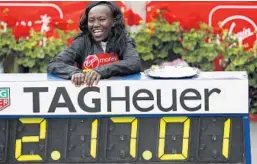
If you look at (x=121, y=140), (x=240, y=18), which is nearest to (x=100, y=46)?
(x=121, y=140)

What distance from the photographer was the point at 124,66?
4660 millimetres

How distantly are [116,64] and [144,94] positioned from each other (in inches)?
12.5

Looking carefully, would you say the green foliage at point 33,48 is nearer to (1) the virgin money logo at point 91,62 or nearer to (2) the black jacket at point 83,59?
(2) the black jacket at point 83,59

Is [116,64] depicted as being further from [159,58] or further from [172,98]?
[159,58]

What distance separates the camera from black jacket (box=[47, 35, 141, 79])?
15.0 feet

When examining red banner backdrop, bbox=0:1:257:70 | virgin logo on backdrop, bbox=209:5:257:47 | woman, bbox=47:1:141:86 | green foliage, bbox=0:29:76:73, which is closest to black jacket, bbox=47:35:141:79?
woman, bbox=47:1:141:86

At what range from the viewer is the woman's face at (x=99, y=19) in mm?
4879

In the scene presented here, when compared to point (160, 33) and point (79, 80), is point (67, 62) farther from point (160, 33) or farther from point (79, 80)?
point (160, 33)

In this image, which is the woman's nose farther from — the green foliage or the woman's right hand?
the green foliage

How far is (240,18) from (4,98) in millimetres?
4534

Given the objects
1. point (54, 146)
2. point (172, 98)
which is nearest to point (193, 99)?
point (172, 98)

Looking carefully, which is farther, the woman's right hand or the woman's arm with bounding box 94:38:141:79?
the woman's arm with bounding box 94:38:141:79

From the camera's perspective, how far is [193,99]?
4422mm

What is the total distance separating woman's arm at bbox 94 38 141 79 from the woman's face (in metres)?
0.20
